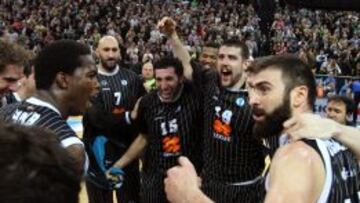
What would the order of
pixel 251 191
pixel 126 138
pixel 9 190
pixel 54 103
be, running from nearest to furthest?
pixel 9 190 < pixel 54 103 < pixel 251 191 < pixel 126 138

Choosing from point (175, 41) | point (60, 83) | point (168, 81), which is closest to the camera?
point (60, 83)

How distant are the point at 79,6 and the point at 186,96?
22.2m

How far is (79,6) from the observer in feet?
89.4

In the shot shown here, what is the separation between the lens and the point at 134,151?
6176mm

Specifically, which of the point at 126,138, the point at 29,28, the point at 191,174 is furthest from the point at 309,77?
the point at 29,28

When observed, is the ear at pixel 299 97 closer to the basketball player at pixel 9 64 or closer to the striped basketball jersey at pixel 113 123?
the basketball player at pixel 9 64

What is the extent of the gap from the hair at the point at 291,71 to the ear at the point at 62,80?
0.99 m

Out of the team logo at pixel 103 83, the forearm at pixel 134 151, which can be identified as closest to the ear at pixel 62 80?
the forearm at pixel 134 151

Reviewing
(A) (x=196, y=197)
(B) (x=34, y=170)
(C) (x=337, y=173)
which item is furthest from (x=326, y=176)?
(B) (x=34, y=170)

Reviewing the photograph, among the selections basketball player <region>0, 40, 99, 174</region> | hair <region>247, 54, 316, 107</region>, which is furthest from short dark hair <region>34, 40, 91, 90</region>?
hair <region>247, 54, 316, 107</region>

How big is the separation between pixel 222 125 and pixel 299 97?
2.43 metres

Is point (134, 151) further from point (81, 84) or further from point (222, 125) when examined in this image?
point (81, 84)

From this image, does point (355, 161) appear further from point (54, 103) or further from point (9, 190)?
point (9, 190)

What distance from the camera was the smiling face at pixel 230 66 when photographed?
5.52 meters
